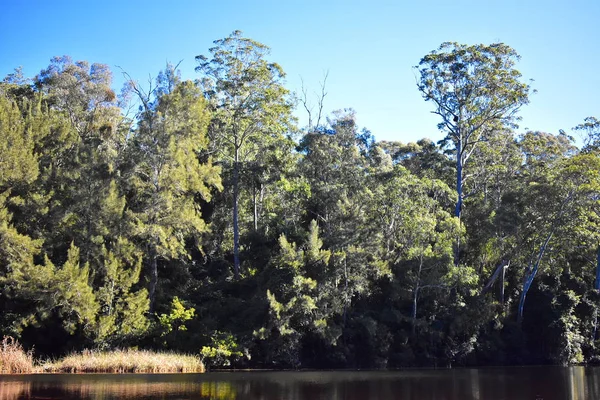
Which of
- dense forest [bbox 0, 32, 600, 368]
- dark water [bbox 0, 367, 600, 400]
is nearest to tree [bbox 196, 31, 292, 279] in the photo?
dense forest [bbox 0, 32, 600, 368]

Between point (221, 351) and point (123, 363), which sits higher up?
point (221, 351)

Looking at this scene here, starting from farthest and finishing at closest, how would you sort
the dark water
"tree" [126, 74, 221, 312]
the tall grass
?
"tree" [126, 74, 221, 312]
the tall grass
the dark water

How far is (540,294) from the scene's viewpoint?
134 ft

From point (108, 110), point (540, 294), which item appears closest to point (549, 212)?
point (540, 294)

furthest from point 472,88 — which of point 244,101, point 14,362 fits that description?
point 14,362

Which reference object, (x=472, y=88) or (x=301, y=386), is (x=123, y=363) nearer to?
(x=301, y=386)

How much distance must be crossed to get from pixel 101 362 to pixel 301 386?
10.5 meters

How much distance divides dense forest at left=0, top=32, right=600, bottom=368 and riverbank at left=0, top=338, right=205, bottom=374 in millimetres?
1297

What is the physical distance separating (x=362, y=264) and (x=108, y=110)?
26.9 metres

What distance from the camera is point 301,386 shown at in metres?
22.5

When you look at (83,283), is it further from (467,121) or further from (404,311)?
(467,121)

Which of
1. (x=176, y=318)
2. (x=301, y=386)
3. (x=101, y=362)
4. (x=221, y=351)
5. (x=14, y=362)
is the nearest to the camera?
(x=301, y=386)

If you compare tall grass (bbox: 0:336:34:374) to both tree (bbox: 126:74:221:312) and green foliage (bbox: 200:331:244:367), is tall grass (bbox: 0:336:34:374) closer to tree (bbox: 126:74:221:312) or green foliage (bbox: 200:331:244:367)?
green foliage (bbox: 200:331:244:367)

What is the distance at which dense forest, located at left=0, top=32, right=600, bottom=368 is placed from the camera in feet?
101
